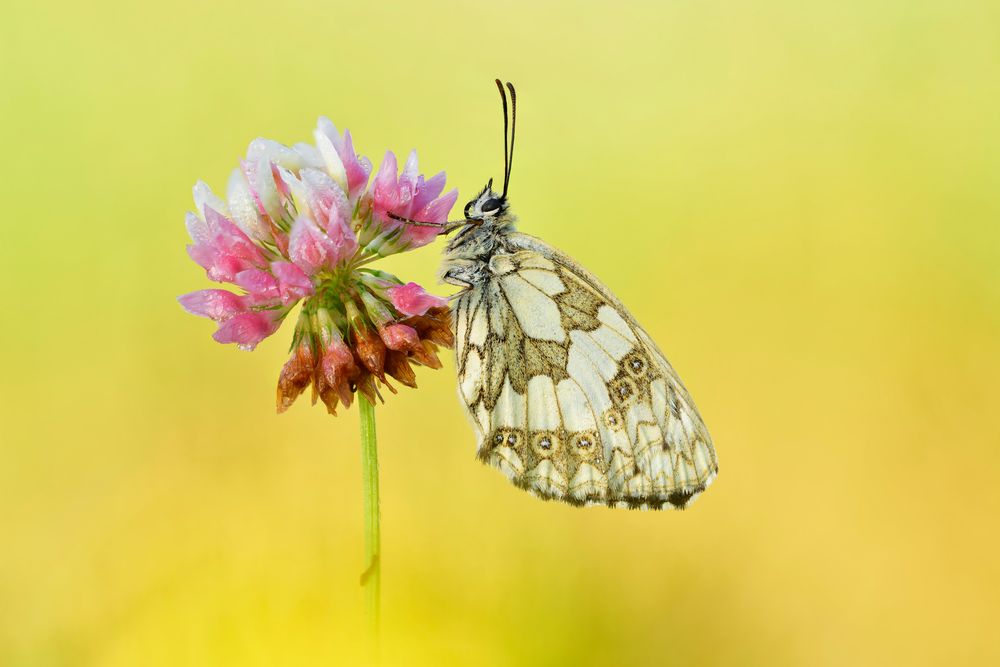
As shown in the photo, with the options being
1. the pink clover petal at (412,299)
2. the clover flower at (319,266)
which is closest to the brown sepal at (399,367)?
the clover flower at (319,266)

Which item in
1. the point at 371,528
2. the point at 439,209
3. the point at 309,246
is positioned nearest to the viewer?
the point at 371,528

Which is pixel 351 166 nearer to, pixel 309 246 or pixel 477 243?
pixel 309 246

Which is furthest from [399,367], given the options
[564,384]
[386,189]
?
[564,384]

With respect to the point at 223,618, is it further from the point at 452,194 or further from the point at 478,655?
the point at 452,194

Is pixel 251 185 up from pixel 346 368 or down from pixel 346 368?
up

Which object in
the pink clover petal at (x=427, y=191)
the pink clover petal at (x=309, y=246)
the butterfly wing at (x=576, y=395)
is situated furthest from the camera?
the butterfly wing at (x=576, y=395)

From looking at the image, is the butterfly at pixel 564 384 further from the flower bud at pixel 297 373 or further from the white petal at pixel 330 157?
the flower bud at pixel 297 373

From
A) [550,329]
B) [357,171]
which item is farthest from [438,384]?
[357,171]

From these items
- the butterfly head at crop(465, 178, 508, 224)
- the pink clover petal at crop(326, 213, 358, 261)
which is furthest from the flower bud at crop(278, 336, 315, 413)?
the butterfly head at crop(465, 178, 508, 224)
